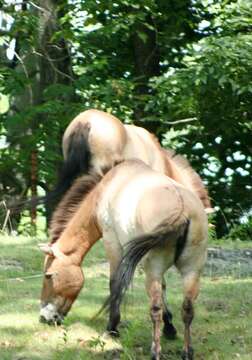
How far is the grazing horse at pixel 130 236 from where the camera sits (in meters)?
5.30

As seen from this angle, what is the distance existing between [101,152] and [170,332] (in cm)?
167

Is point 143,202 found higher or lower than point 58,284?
higher

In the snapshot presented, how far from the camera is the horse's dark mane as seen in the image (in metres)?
6.30

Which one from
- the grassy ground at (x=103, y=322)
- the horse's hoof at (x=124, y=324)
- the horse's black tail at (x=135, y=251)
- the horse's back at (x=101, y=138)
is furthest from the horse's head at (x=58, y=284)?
the horse's back at (x=101, y=138)

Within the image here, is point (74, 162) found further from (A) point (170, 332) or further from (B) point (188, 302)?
(B) point (188, 302)

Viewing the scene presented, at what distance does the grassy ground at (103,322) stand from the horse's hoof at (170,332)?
2.5 inches

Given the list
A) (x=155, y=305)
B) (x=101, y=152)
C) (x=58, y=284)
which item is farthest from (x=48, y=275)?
(x=101, y=152)

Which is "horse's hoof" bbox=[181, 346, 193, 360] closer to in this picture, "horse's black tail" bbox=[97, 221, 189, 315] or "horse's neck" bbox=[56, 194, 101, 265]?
"horse's black tail" bbox=[97, 221, 189, 315]

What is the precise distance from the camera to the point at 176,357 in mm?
5836

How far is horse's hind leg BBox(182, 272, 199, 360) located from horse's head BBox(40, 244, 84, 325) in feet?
3.09

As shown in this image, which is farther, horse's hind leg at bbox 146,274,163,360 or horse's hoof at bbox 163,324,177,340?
horse's hoof at bbox 163,324,177,340

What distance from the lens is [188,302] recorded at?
5.50 m

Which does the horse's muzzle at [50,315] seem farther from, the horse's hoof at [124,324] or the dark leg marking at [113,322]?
the horse's hoof at [124,324]

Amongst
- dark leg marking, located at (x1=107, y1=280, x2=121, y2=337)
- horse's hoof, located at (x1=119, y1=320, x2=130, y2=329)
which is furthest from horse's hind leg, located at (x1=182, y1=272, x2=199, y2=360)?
horse's hoof, located at (x1=119, y1=320, x2=130, y2=329)
